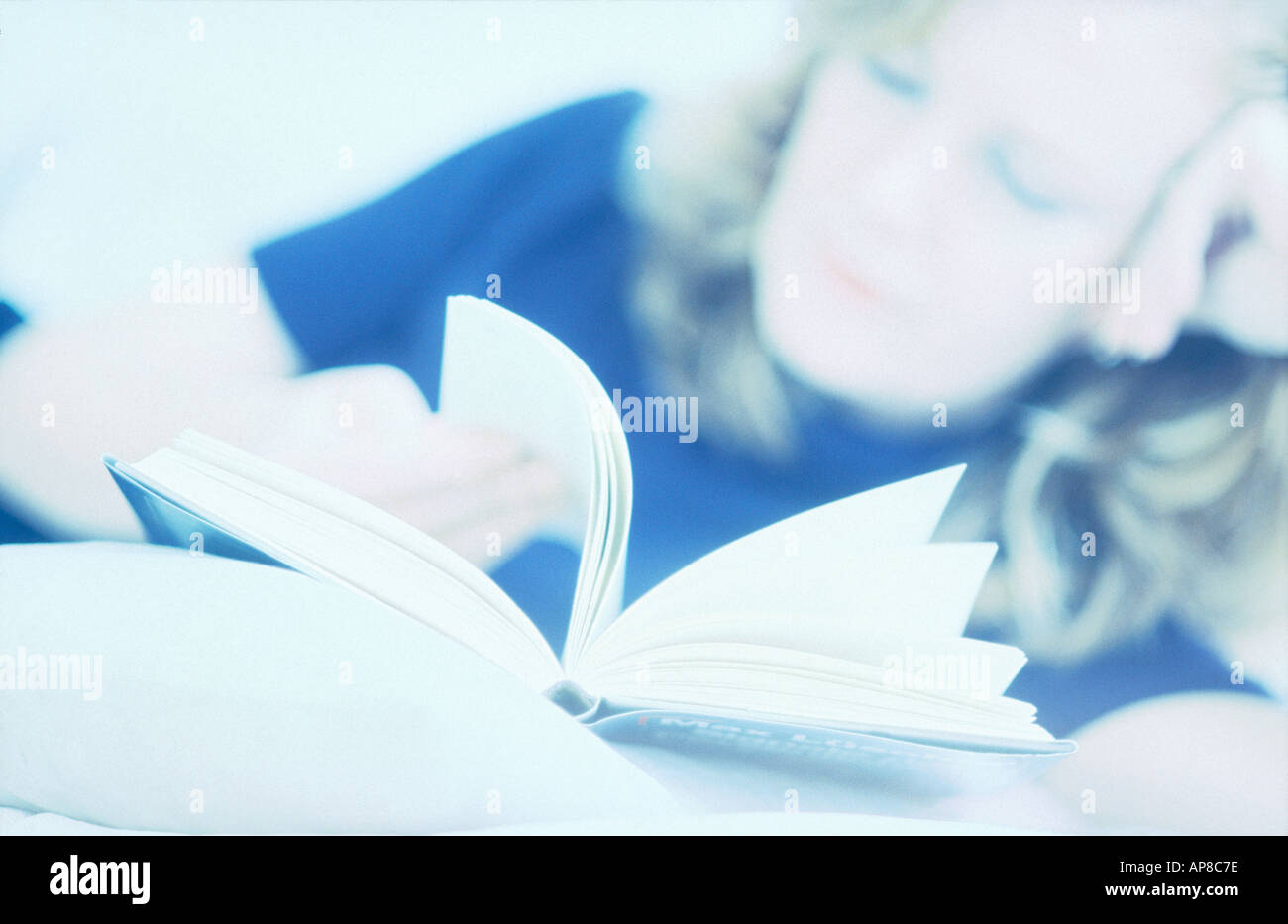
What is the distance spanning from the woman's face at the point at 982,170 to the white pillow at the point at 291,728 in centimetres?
46

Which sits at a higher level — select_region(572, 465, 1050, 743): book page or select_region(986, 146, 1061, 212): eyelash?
select_region(986, 146, 1061, 212): eyelash

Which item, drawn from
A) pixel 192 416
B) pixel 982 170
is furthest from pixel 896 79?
pixel 192 416

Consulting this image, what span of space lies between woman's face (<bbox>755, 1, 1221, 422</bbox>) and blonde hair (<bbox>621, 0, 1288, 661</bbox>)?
37 millimetres

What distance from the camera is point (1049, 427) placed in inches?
42.9

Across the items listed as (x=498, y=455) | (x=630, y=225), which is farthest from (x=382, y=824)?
(x=630, y=225)

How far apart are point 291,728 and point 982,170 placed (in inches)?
31.5

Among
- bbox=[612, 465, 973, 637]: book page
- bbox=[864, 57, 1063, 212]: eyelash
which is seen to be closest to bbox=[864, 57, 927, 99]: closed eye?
bbox=[864, 57, 1063, 212]: eyelash

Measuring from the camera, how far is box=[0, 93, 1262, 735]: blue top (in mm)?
1079

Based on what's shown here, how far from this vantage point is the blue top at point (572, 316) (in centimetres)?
108

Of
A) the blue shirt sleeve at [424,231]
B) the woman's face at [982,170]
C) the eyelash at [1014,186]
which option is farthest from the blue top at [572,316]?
the eyelash at [1014,186]

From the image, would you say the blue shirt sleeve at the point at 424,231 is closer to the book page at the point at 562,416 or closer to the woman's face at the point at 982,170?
the book page at the point at 562,416

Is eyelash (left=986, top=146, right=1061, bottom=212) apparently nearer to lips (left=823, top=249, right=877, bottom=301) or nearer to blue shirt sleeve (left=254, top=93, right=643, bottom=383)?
lips (left=823, top=249, right=877, bottom=301)
